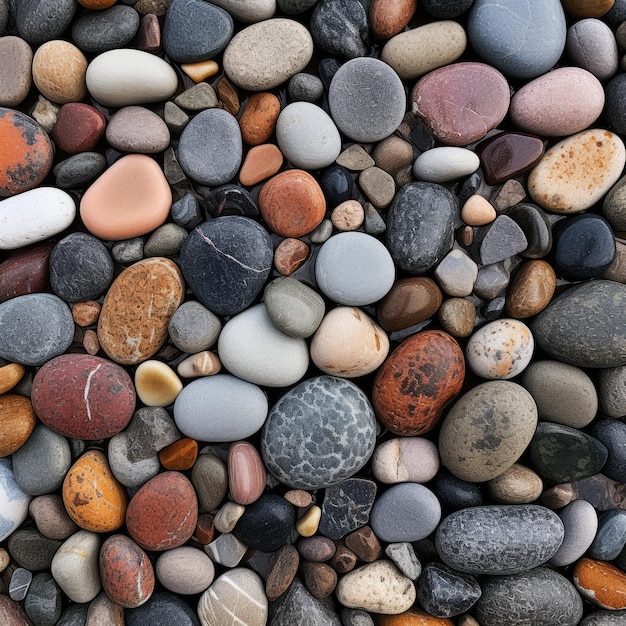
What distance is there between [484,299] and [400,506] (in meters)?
0.44

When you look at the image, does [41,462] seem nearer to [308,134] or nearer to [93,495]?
[93,495]

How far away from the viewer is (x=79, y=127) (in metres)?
1.06

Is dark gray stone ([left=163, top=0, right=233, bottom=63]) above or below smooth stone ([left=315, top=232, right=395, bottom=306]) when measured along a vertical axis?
above

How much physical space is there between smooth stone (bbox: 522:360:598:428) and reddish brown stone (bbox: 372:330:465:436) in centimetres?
16

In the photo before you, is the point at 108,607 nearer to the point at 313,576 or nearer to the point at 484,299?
the point at 313,576

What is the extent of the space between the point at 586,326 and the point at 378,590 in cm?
65

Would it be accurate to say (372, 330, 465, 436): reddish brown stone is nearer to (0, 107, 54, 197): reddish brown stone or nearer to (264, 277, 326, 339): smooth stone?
(264, 277, 326, 339): smooth stone

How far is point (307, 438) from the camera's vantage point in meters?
1.05

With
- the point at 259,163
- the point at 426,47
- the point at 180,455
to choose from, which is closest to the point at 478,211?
the point at 426,47

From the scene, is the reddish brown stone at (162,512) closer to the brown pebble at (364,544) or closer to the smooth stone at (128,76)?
the brown pebble at (364,544)

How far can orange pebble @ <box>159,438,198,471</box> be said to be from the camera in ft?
3.47

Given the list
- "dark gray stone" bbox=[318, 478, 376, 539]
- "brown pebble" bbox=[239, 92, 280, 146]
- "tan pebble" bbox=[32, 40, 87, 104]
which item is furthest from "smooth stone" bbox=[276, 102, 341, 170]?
"dark gray stone" bbox=[318, 478, 376, 539]

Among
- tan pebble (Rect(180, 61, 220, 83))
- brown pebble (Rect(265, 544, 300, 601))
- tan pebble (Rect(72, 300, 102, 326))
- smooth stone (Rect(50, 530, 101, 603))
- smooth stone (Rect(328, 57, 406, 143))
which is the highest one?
smooth stone (Rect(328, 57, 406, 143))

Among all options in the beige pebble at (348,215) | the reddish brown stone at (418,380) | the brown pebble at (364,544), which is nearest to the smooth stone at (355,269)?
the beige pebble at (348,215)
